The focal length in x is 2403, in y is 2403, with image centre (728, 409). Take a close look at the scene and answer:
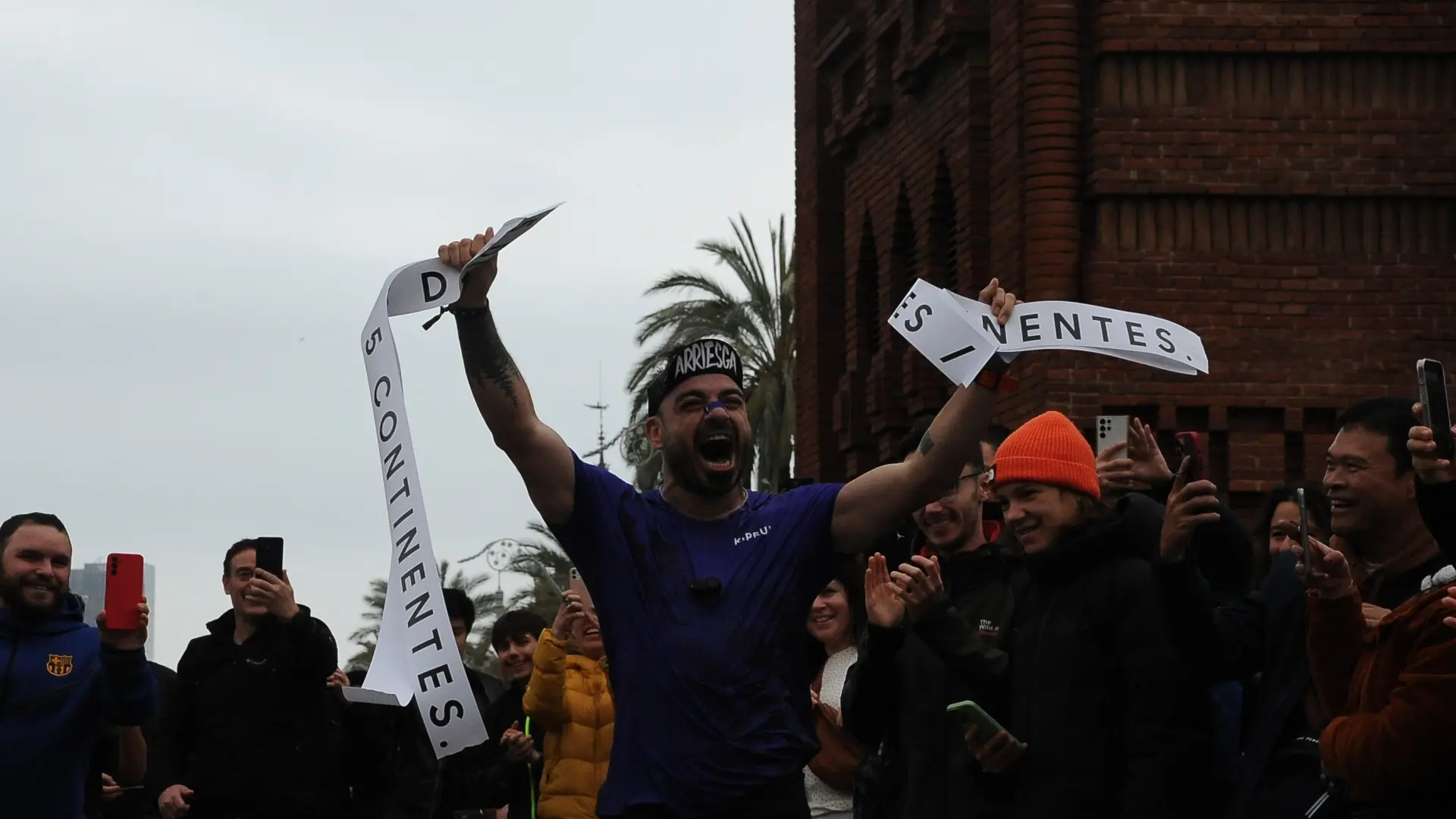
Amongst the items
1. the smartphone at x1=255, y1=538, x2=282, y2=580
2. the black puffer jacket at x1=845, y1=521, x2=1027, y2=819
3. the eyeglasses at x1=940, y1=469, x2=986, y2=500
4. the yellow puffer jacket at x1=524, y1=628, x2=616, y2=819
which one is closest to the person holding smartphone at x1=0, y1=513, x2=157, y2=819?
the smartphone at x1=255, y1=538, x2=282, y2=580

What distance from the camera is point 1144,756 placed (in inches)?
284

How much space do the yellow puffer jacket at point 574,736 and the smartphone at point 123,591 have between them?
2369 millimetres

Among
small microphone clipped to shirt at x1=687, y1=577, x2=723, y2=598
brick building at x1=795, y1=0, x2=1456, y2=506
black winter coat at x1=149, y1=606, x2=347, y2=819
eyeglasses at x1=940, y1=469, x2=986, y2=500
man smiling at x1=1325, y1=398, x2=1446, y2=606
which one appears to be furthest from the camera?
brick building at x1=795, y1=0, x2=1456, y2=506

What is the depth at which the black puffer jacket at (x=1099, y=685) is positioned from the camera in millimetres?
7234

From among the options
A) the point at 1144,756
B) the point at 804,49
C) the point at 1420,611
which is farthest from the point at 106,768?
the point at 804,49

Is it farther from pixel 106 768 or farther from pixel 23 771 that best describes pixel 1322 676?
pixel 106 768

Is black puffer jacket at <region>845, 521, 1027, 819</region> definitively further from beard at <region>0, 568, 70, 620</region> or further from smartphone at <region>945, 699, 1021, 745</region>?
beard at <region>0, 568, 70, 620</region>

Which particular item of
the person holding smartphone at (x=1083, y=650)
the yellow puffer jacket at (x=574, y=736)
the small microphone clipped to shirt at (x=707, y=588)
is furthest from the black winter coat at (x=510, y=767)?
the small microphone clipped to shirt at (x=707, y=588)

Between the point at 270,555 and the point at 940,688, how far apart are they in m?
3.46

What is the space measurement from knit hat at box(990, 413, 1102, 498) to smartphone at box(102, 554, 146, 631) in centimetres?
338

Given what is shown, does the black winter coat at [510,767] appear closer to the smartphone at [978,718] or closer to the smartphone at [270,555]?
the smartphone at [270,555]

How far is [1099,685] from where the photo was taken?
7.42 m

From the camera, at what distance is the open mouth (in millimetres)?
6473

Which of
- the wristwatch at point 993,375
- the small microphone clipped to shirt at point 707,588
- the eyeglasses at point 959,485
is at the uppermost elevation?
the wristwatch at point 993,375
